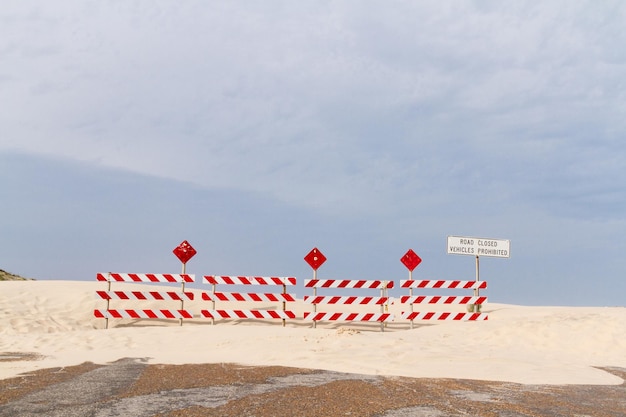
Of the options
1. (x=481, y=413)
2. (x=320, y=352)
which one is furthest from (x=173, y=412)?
(x=320, y=352)

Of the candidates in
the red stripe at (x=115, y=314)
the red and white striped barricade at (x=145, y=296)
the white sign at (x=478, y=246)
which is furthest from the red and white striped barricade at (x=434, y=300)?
the red stripe at (x=115, y=314)

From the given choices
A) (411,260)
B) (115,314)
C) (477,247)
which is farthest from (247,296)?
(477,247)

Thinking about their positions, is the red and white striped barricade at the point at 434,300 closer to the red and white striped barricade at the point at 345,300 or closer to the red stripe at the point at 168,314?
the red and white striped barricade at the point at 345,300

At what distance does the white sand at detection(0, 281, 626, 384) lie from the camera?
10797mm

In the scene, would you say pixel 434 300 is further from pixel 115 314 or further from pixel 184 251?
pixel 115 314

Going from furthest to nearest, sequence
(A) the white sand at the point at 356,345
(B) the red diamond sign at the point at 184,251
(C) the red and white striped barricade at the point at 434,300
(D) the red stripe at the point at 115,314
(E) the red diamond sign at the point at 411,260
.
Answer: (E) the red diamond sign at the point at 411,260
(B) the red diamond sign at the point at 184,251
(C) the red and white striped barricade at the point at 434,300
(D) the red stripe at the point at 115,314
(A) the white sand at the point at 356,345

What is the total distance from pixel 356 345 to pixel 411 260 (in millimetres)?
7596

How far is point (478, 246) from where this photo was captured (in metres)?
21.4

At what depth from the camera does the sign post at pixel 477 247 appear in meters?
21.0

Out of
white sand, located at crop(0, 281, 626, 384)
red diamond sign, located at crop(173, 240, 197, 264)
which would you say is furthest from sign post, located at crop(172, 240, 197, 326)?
white sand, located at crop(0, 281, 626, 384)

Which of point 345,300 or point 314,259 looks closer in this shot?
point 345,300

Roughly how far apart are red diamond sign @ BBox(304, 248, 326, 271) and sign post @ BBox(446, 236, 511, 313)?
4830 mm

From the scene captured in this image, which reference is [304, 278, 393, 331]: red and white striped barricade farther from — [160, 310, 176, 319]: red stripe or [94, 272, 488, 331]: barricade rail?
[160, 310, 176, 319]: red stripe

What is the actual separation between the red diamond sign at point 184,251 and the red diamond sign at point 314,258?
3.70 meters
